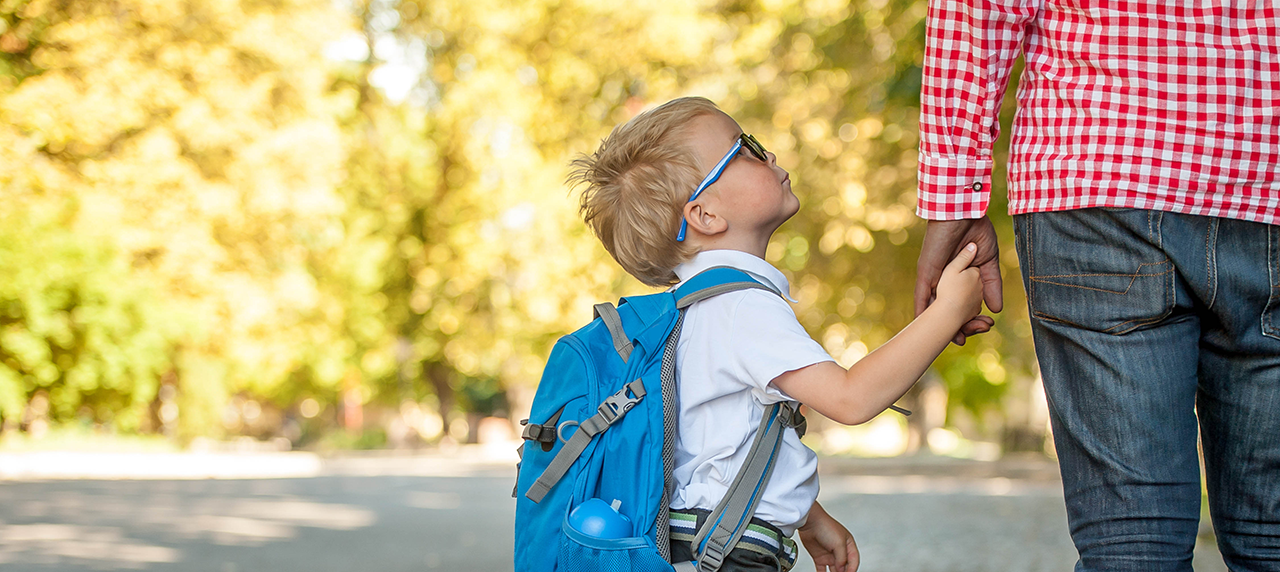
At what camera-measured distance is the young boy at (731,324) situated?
190cm

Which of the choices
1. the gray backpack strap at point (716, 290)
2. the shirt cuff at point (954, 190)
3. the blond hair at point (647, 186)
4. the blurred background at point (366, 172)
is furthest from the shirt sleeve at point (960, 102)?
the blurred background at point (366, 172)

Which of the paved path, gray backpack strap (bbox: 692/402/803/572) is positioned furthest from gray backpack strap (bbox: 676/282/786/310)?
the paved path

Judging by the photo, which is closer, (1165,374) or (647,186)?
(1165,374)

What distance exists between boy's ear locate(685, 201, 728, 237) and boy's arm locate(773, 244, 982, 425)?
0.34 meters

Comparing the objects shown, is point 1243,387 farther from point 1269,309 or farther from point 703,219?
point 703,219

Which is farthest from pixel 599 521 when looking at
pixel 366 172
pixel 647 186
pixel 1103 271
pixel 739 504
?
pixel 366 172

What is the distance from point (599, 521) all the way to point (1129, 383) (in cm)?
86

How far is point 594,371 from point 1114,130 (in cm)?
94

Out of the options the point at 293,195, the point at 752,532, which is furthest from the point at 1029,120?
the point at 293,195

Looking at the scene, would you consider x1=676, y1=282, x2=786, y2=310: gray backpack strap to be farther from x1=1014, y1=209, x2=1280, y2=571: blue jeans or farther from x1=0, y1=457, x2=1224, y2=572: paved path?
x1=0, y1=457, x2=1224, y2=572: paved path

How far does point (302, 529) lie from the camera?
794cm

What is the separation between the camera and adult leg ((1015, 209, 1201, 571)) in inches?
67.9

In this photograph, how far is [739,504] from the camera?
1925 millimetres

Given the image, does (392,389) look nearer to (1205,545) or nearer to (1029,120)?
(1205,545)
